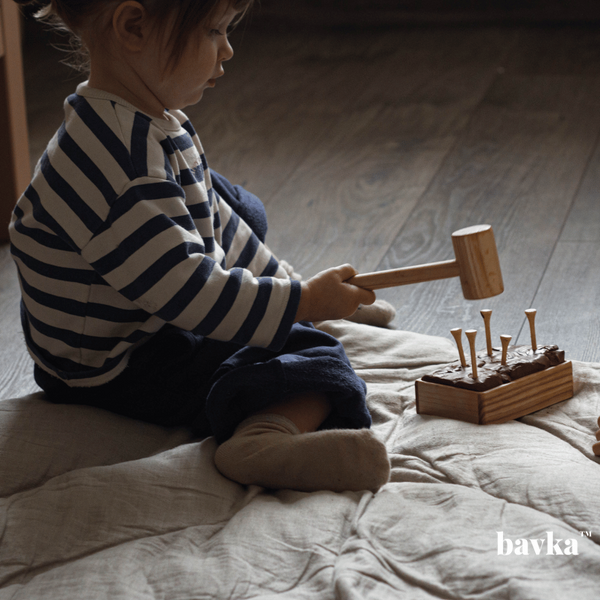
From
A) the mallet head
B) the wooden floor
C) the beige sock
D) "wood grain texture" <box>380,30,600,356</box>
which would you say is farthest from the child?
"wood grain texture" <box>380,30,600,356</box>

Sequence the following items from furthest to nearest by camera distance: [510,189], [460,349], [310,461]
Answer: [510,189], [460,349], [310,461]

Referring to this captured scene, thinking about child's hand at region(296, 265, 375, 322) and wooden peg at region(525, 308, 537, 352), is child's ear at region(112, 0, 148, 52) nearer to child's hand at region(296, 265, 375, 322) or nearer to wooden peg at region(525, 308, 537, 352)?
child's hand at region(296, 265, 375, 322)

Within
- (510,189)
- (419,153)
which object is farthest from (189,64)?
(419,153)

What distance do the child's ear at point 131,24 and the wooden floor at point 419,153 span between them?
0.52 m

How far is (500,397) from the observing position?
866mm

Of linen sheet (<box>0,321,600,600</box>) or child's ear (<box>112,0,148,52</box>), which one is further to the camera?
child's ear (<box>112,0,148,52</box>)

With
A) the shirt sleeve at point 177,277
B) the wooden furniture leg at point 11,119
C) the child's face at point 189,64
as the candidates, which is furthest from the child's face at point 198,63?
the wooden furniture leg at point 11,119

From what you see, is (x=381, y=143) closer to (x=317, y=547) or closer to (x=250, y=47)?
(x=250, y=47)

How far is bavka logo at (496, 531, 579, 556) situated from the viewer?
0.64 m

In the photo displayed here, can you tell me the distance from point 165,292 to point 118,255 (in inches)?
2.3

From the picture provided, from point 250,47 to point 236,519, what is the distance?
2.23m

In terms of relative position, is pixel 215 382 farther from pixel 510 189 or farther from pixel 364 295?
pixel 510 189

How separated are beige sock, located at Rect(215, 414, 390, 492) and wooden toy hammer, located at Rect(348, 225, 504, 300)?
17 centimetres

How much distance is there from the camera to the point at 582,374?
0.96 meters
